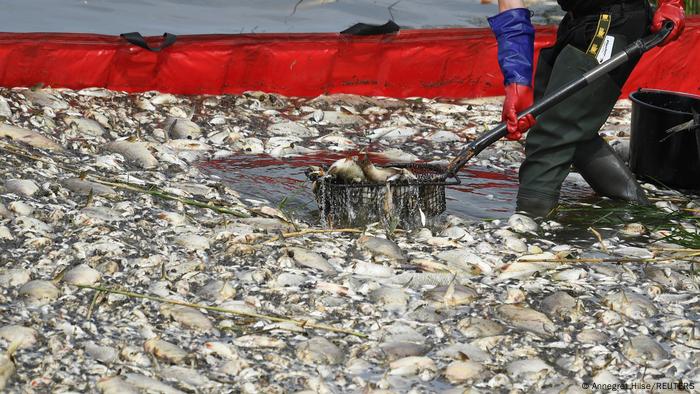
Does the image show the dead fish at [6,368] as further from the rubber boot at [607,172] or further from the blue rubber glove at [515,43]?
the rubber boot at [607,172]

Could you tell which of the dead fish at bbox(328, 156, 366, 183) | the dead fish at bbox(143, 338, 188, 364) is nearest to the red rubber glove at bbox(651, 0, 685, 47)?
the dead fish at bbox(328, 156, 366, 183)

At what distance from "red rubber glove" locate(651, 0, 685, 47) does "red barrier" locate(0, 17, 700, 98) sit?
1.88 meters

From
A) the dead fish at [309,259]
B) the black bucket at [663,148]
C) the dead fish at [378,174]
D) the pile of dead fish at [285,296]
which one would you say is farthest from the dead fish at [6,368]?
the black bucket at [663,148]

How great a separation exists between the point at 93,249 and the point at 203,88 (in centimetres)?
254

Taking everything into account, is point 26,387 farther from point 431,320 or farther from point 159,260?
point 431,320

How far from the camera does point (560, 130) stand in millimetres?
4105

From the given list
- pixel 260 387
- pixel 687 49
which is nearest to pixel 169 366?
pixel 260 387

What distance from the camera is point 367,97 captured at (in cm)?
587

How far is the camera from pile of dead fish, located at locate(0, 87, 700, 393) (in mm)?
2707

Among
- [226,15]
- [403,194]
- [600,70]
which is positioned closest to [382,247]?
[403,194]

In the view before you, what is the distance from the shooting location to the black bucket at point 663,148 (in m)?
4.57

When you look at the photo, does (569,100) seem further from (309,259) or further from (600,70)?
(309,259)

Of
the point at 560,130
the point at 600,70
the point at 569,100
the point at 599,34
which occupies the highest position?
the point at 599,34

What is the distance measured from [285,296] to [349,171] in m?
0.82
